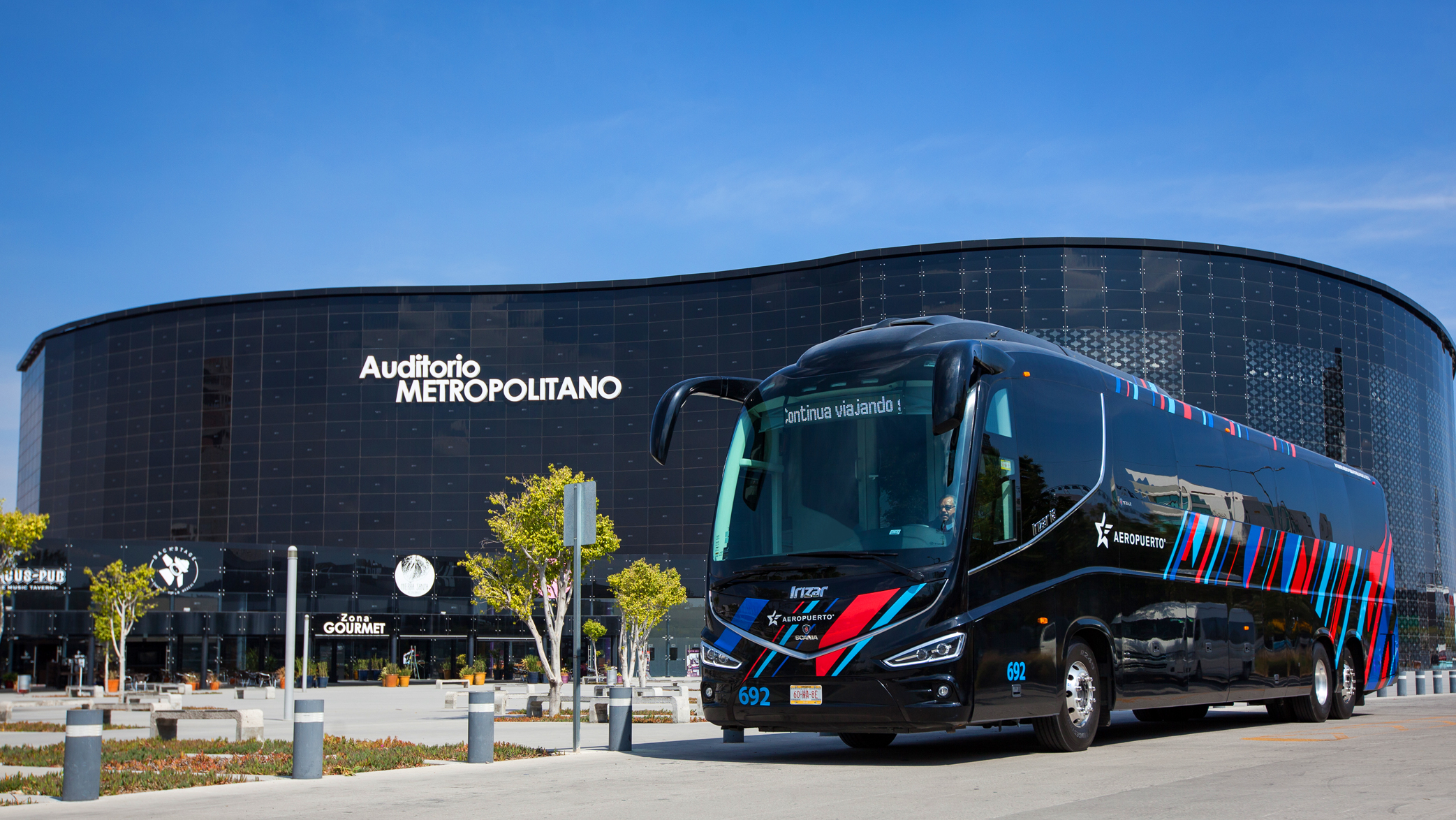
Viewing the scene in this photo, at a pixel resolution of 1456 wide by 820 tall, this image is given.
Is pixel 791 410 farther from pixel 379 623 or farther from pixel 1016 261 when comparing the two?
pixel 1016 261

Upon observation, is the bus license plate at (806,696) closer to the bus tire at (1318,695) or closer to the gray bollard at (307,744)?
the gray bollard at (307,744)

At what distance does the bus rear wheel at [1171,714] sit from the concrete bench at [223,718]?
11697 millimetres

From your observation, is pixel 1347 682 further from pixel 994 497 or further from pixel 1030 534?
pixel 994 497

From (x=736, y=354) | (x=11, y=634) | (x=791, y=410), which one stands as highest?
(x=736, y=354)

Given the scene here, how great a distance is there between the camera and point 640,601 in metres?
49.2

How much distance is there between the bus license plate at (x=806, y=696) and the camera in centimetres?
1141

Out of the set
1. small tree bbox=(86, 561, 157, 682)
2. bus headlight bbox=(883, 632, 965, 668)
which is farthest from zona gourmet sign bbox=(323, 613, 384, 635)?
bus headlight bbox=(883, 632, 965, 668)

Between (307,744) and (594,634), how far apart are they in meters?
49.4

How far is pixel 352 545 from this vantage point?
249ft

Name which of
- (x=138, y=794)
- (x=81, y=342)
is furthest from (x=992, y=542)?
(x=81, y=342)

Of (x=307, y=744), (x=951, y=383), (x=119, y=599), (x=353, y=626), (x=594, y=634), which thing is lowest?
(x=594, y=634)

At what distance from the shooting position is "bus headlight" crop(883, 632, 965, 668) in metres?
11.1

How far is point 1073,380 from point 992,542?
2.59m

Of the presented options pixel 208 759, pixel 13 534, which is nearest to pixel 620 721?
pixel 208 759
